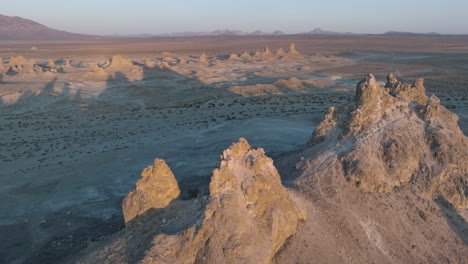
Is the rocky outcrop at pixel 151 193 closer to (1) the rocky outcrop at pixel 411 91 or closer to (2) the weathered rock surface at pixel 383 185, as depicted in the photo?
(2) the weathered rock surface at pixel 383 185

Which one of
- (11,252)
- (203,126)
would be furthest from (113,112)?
(11,252)

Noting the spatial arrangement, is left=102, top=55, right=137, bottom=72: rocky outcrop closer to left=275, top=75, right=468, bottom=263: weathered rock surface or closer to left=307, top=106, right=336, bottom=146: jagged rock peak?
left=307, top=106, right=336, bottom=146: jagged rock peak

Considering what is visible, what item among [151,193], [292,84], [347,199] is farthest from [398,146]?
[292,84]

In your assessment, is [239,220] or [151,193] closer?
[239,220]

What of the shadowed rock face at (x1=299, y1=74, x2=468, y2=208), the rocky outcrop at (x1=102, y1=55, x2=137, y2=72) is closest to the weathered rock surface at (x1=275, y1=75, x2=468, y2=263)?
the shadowed rock face at (x1=299, y1=74, x2=468, y2=208)

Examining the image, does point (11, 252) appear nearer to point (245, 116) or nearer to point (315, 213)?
point (315, 213)

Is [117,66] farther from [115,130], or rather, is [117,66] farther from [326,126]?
[326,126]

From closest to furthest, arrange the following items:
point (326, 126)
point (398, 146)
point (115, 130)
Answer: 1. point (398, 146)
2. point (326, 126)
3. point (115, 130)
